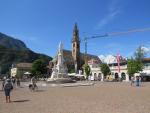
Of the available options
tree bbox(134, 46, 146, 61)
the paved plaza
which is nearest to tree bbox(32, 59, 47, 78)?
tree bbox(134, 46, 146, 61)

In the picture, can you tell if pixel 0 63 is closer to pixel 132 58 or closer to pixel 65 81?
pixel 132 58

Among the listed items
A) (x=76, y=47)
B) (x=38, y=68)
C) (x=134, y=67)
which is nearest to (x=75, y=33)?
(x=76, y=47)

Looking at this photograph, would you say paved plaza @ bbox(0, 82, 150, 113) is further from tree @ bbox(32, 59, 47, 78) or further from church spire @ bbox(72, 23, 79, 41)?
church spire @ bbox(72, 23, 79, 41)

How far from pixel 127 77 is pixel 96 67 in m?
19.8

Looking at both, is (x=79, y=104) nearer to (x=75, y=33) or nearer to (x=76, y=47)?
(x=75, y=33)

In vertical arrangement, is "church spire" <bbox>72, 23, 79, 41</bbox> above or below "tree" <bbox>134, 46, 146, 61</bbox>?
above

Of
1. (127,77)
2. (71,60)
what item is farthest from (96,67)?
(71,60)

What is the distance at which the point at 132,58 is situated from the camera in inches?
3231

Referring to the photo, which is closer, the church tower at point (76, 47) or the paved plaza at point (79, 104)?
the paved plaza at point (79, 104)

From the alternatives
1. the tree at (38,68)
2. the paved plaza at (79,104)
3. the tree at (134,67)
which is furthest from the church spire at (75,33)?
the paved plaza at (79,104)

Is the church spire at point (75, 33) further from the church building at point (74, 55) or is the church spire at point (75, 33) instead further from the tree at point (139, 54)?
the tree at point (139, 54)

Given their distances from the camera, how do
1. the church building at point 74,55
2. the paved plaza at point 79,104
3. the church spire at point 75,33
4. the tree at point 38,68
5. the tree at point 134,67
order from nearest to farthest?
the paved plaza at point 79,104 < the tree at point 134,67 < the tree at point 38,68 < the church building at point 74,55 < the church spire at point 75,33

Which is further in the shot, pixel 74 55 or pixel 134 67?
pixel 74 55

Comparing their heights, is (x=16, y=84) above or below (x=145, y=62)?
below
